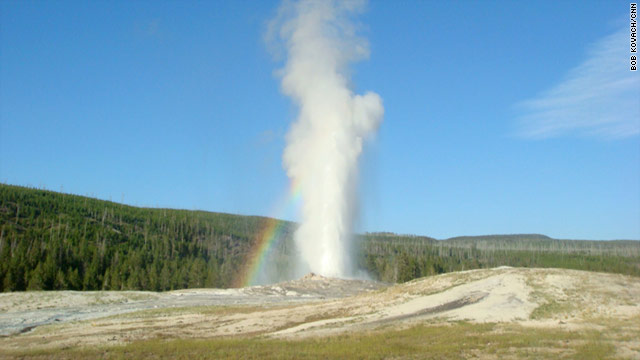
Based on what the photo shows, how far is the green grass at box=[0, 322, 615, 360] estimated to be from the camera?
17.3 metres

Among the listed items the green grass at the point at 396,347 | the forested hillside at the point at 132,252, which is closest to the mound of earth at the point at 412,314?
the green grass at the point at 396,347

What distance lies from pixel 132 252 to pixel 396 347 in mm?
87799

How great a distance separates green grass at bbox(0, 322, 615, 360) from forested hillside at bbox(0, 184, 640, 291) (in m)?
51.4

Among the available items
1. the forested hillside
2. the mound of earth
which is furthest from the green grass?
the forested hillside

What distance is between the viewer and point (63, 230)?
359ft

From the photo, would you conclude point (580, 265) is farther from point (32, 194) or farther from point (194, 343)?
point (32, 194)

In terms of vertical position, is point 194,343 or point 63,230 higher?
point 63,230

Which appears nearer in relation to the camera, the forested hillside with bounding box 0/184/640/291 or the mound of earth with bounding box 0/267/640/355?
the mound of earth with bounding box 0/267/640/355

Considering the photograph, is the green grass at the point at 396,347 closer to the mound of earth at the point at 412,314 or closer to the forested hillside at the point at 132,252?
the mound of earth at the point at 412,314

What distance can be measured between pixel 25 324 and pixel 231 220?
159917 mm

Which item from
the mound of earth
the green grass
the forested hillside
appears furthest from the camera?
the forested hillside

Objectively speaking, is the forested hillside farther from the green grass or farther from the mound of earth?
the green grass

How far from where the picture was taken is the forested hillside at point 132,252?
75.9 meters

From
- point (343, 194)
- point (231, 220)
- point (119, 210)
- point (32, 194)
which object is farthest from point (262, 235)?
point (343, 194)
